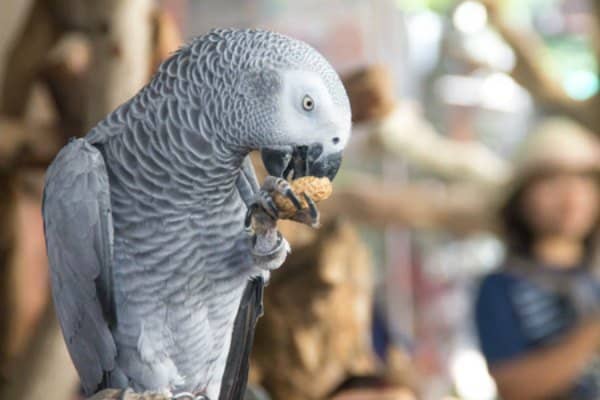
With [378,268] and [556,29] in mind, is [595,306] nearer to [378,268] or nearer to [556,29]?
[378,268]

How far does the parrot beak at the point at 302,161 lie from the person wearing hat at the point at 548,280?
828 mm

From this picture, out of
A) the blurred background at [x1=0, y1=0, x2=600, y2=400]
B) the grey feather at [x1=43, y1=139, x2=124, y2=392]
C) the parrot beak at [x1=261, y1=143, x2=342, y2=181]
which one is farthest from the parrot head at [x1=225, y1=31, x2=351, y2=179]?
the blurred background at [x1=0, y1=0, x2=600, y2=400]

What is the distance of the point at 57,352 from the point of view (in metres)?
1.00

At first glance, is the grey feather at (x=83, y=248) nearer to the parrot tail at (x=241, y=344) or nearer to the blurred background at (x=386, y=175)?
the parrot tail at (x=241, y=344)

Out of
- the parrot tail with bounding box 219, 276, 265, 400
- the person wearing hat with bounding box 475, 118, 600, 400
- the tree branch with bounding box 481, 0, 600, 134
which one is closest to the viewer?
the parrot tail with bounding box 219, 276, 265, 400

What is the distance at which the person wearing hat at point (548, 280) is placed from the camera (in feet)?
4.16

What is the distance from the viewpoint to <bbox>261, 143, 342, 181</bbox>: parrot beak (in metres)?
0.52

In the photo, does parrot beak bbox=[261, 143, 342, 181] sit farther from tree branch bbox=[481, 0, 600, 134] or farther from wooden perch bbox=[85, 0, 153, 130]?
tree branch bbox=[481, 0, 600, 134]

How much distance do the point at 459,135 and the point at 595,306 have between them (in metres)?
1.08

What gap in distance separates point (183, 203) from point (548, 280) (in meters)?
0.88

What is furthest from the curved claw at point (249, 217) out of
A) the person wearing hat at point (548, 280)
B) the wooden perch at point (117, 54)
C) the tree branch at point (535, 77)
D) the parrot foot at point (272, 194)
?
the tree branch at point (535, 77)

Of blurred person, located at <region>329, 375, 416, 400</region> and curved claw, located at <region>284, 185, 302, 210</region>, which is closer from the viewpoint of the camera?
curved claw, located at <region>284, 185, 302, 210</region>

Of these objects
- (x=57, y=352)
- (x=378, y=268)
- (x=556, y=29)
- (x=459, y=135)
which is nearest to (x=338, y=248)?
(x=57, y=352)

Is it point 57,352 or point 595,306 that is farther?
point 595,306
